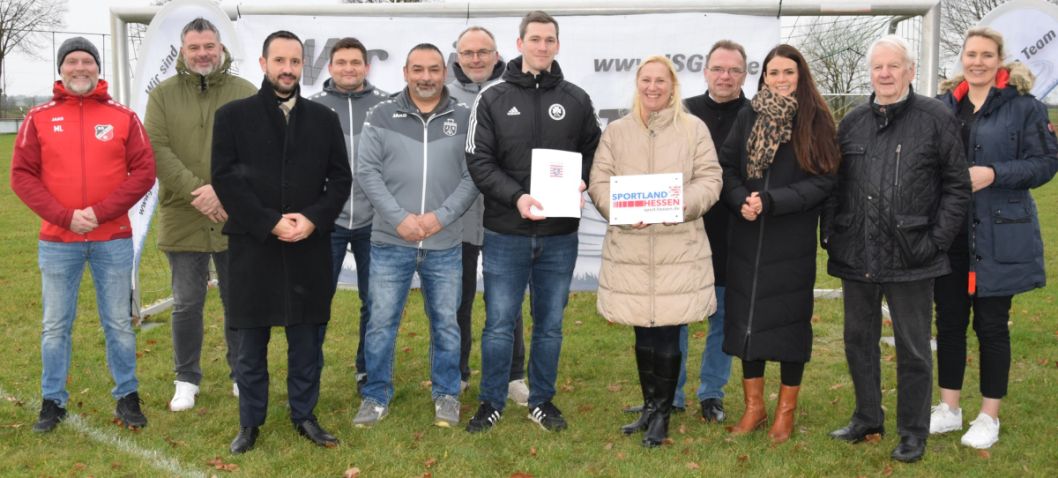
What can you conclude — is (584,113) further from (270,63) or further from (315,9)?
(315,9)

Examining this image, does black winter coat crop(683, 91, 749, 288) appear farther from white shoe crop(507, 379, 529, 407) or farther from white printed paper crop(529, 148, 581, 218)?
white shoe crop(507, 379, 529, 407)

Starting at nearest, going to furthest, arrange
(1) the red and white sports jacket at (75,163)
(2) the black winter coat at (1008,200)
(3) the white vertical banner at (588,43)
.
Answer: (2) the black winter coat at (1008,200) < (1) the red and white sports jacket at (75,163) < (3) the white vertical banner at (588,43)

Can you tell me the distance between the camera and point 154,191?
7.63 meters

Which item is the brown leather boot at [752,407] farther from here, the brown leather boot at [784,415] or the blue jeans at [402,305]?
the blue jeans at [402,305]

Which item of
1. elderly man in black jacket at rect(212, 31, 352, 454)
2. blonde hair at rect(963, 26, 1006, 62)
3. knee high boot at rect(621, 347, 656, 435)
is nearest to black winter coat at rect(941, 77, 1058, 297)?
blonde hair at rect(963, 26, 1006, 62)

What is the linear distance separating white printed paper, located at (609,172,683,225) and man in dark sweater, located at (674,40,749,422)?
678 mm

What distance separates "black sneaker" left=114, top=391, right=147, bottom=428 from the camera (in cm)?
553

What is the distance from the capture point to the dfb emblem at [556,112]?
5.10 metres

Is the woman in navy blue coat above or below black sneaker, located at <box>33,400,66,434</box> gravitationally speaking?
above

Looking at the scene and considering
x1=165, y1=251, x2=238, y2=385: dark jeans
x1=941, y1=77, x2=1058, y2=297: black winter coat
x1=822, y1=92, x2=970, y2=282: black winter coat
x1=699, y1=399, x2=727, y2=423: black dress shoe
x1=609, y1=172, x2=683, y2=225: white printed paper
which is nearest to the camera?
x1=822, y1=92, x2=970, y2=282: black winter coat

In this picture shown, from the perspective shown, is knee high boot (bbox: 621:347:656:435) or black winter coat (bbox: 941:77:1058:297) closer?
black winter coat (bbox: 941:77:1058:297)

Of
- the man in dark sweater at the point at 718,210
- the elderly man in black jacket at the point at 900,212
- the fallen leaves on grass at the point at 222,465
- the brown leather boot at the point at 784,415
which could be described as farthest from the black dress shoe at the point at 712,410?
the fallen leaves on grass at the point at 222,465

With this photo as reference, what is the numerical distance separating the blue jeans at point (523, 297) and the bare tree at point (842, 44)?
3983 millimetres

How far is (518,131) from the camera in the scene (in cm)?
509
